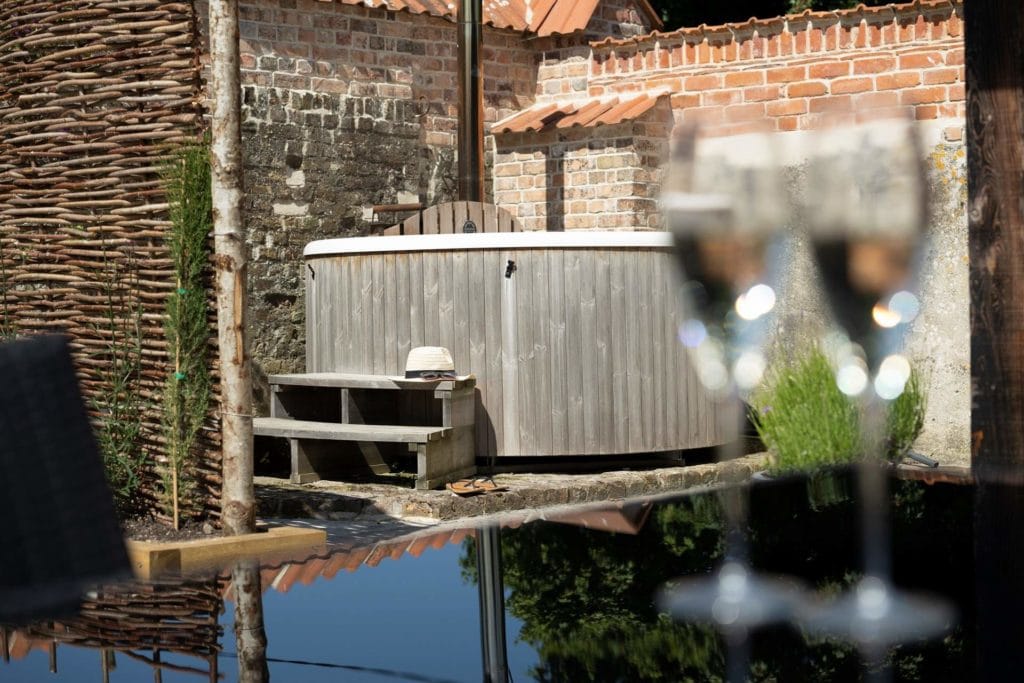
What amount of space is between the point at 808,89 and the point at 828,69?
0.24 meters

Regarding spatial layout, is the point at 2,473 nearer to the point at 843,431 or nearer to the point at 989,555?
the point at 843,431

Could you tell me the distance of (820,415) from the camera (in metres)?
1.75

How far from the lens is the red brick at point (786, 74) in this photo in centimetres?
799

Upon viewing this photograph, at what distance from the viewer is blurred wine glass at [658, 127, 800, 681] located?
174 cm

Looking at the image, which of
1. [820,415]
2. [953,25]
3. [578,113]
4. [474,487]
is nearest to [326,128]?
[578,113]

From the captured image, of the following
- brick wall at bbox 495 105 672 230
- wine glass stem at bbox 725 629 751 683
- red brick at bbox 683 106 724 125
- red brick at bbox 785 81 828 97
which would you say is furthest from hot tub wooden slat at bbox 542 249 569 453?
wine glass stem at bbox 725 629 751 683

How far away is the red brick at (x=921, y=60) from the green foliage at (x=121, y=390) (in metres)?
4.39

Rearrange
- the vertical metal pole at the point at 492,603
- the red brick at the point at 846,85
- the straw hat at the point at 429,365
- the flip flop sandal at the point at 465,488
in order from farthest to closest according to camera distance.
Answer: the red brick at the point at 846,85
the straw hat at the point at 429,365
the flip flop sandal at the point at 465,488
the vertical metal pole at the point at 492,603

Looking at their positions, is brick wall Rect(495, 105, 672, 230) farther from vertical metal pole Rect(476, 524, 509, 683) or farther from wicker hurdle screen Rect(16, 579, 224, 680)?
wicker hurdle screen Rect(16, 579, 224, 680)

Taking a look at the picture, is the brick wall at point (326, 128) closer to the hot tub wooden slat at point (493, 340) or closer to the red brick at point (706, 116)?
the hot tub wooden slat at point (493, 340)

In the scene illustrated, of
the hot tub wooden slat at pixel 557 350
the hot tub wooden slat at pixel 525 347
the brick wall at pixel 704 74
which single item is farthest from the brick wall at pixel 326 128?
the hot tub wooden slat at pixel 557 350

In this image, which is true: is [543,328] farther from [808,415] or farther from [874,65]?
[808,415]

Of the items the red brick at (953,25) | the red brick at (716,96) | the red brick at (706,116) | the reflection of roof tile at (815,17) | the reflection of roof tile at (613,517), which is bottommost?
the reflection of roof tile at (613,517)

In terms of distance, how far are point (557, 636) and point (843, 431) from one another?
19.8 inches
